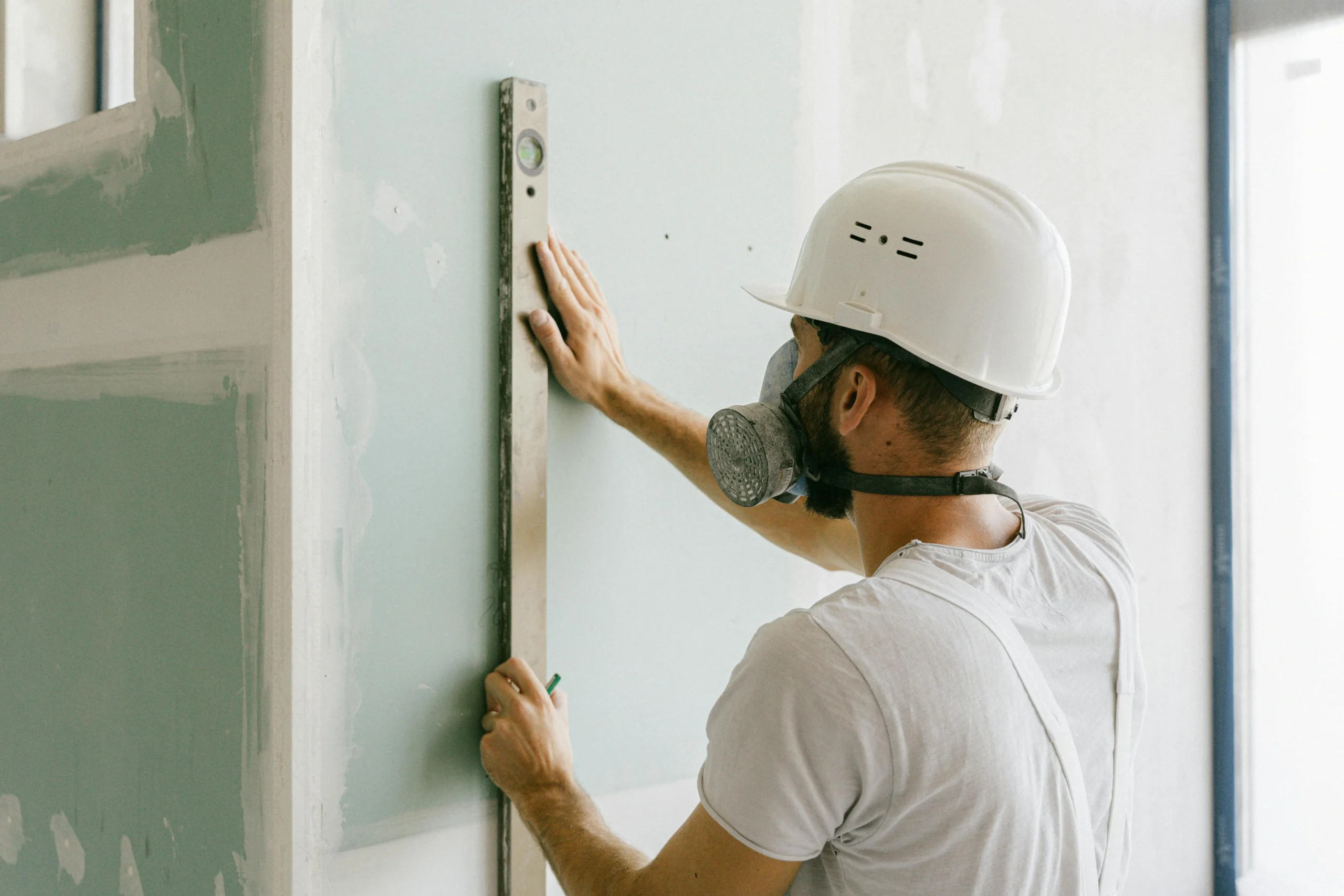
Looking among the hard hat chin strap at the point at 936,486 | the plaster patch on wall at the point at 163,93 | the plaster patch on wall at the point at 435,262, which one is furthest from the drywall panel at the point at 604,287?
the hard hat chin strap at the point at 936,486

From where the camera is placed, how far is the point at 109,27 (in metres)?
2.08

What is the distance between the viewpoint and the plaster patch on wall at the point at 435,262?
1.50 metres

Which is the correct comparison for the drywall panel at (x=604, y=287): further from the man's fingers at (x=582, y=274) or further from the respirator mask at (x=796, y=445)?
the respirator mask at (x=796, y=445)

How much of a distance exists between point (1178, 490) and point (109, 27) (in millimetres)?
2798

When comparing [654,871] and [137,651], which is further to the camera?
[137,651]

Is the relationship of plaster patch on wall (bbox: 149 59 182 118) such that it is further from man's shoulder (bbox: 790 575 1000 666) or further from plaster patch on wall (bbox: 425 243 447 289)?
man's shoulder (bbox: 790 575 1000 666)

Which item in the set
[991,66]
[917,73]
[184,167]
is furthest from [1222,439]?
[184,167]

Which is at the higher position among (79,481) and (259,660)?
(79,481)

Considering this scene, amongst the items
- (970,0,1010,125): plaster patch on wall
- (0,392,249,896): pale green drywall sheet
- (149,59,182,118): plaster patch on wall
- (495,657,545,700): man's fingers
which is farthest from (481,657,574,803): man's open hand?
(970,0,1010,125): plaster patch on wall

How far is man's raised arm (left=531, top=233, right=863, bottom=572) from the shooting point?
1.60 meters

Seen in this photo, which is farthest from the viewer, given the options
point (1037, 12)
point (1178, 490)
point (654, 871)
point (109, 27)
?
point (1178, 490)

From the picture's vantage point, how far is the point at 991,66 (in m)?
2.34

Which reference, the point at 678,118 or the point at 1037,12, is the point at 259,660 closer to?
the point at 678,118

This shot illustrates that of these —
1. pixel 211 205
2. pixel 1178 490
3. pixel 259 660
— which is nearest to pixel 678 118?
pixel 211 205
